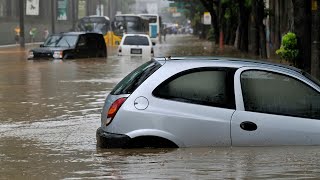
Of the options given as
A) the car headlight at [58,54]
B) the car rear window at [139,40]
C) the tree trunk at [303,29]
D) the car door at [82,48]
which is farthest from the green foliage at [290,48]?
the car rear window at [139,40]

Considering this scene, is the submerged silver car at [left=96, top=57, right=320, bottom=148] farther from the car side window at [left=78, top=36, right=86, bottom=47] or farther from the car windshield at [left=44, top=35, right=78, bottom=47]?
the car side window at [left=78, top=36, right=86, bottom=47]

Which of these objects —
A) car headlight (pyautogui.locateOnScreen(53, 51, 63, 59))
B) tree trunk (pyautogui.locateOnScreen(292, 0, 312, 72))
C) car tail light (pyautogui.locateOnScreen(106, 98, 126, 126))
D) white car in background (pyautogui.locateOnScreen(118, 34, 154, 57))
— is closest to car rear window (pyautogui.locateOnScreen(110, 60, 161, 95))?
car tail light (pyautogui.locateOnScreen(106, 98, 126, 126))

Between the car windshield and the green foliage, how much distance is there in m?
16.6

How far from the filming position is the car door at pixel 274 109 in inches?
268

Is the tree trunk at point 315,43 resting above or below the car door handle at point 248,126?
above

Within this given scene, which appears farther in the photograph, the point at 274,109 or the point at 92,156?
the point at 92,156

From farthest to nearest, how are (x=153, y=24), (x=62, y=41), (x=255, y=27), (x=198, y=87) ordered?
(x=153, y=24), (x=255, y=27), (x=62, y=41), (x=198, y=87)

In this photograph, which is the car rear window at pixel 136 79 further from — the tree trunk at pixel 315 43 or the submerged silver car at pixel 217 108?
the tree trunk at pixel 315 43

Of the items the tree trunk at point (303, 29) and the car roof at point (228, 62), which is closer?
the car roof at point (228, 62)

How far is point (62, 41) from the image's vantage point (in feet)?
94.9

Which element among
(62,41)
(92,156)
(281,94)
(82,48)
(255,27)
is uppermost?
(255,27)

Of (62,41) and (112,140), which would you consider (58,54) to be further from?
(112,140)

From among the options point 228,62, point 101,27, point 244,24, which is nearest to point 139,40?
point 244,24

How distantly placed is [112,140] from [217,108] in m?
1.24
